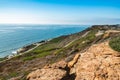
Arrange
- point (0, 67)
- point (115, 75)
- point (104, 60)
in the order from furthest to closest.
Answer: point (0, 67) < point (104, 60) < point (115, 75)

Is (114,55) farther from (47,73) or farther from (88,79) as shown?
(47,73)

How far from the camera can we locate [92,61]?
926 inches

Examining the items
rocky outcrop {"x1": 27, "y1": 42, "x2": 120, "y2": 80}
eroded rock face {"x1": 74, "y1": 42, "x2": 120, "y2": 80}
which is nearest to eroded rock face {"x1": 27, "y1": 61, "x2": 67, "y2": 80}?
rocky outcrop {"x1": 27, "y1": 42, "x2": 120, "y2": 80}

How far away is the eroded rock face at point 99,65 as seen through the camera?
70.0ft

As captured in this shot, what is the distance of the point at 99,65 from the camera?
22.6 meters

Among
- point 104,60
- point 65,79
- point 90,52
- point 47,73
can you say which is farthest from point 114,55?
point 47,73

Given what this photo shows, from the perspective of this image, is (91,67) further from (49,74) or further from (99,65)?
(49,74)

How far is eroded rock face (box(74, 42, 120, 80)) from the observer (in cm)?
2133

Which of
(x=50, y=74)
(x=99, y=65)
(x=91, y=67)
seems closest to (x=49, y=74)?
(x=50, y=74)

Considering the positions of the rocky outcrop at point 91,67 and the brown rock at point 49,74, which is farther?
the brown rock at point 49,74

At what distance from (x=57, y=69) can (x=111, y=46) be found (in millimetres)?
6265

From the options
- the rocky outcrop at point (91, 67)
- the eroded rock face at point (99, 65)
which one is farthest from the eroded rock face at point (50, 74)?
the eroded rock face at point (99, 65)

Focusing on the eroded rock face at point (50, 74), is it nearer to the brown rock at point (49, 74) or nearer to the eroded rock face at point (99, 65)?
the brown rock at point (49, 74)

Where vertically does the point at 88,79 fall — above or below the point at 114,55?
below
